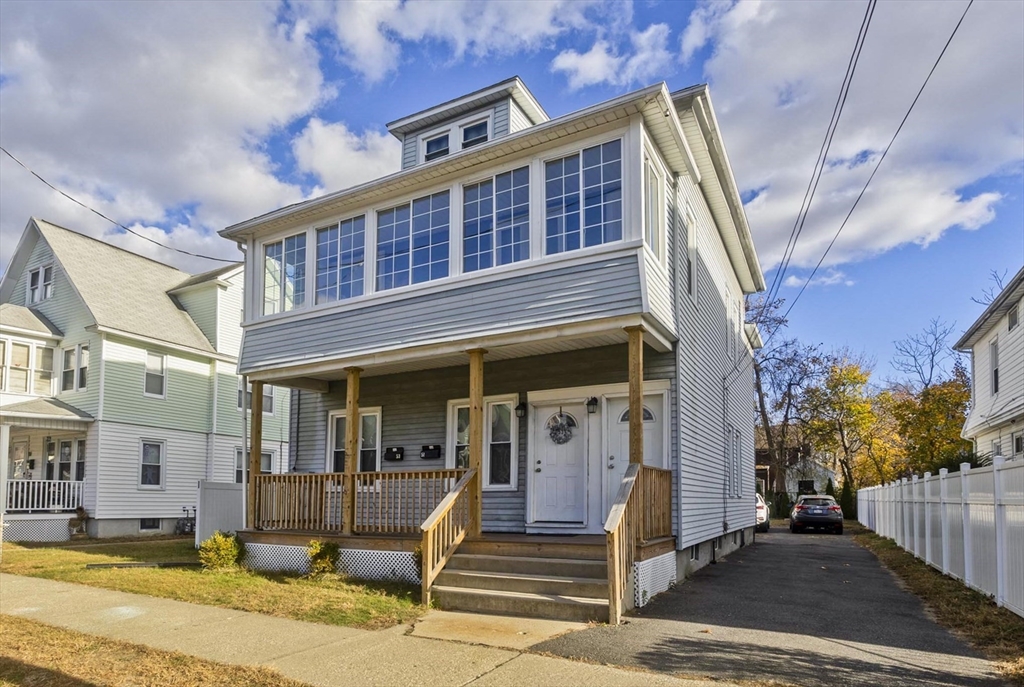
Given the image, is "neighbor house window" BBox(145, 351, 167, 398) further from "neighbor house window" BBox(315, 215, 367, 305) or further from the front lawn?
"neighbor house window" BBox(315, 215, 367, 305)

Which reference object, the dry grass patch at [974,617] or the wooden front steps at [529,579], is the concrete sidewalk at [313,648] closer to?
the wooden front steps at [529,579]

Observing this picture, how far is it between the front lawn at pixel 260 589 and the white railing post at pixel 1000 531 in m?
6.41

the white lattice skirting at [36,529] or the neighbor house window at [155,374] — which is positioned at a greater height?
the neighbor house window at [155,374]

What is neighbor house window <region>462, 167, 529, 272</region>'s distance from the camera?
11.0 meters

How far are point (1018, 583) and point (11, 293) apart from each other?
1110 inches

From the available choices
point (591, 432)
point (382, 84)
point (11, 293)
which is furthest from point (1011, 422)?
point (11, 293)

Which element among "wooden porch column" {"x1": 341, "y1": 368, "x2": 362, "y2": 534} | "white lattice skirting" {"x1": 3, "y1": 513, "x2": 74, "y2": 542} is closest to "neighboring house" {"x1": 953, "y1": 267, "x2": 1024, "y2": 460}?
"wooden porch column" {"x1": 341, "y1": 368, "x2": 362, "y2": 534}

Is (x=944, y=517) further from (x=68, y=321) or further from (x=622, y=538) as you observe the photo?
(x=68, y=321)

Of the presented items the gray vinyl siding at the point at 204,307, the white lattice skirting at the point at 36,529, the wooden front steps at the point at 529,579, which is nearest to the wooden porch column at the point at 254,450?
the wooden front steps at the point at 529,579

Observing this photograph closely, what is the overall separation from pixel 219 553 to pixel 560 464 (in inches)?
215

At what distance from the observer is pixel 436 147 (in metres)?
16.4

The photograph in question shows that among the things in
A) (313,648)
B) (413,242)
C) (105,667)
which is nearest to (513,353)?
(413,242)

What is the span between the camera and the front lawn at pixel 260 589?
28.4ft

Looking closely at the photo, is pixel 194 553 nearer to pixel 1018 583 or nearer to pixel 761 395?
pixel 1018 583
